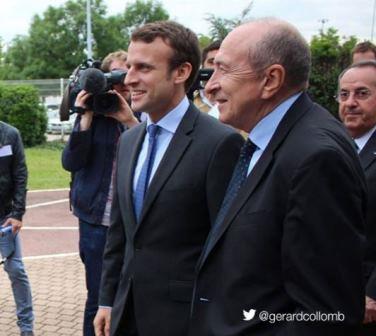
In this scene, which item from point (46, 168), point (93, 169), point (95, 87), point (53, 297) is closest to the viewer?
point (95, 87)

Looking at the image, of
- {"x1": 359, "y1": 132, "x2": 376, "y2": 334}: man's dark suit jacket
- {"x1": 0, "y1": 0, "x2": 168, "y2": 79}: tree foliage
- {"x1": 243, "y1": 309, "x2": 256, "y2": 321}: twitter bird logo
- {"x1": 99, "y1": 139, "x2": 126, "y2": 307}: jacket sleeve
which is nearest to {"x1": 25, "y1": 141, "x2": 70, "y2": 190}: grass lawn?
{"x1": 99, "y1": 139, "x2": 126, "y2": 307}: jacket sleeve

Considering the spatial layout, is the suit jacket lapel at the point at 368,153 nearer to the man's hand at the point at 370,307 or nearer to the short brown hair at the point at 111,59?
the man's hand at the point at 370,307

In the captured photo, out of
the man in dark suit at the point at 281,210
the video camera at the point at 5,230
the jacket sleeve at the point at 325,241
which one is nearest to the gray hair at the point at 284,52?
the man in dark suit at the point at 281,210

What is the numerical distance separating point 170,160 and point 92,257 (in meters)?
1.52

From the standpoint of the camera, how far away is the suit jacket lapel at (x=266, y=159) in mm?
1611

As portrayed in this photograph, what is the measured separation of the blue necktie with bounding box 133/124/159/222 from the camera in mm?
2400

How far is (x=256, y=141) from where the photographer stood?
5.73ft

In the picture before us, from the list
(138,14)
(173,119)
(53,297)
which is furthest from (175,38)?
(138,14)

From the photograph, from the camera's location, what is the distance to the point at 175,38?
94.9 inches

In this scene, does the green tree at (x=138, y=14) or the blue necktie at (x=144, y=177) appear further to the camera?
the green tree at (x=138, y=14)

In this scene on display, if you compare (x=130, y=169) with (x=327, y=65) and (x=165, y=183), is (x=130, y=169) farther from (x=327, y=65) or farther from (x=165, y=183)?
(x=327, y=65)

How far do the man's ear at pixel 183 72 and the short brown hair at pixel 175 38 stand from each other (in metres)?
0.02

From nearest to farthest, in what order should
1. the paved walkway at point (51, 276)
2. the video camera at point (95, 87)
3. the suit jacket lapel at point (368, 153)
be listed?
the suit jacket lapel at point (368, 153), the video camera at point (95, 87), the paved walkway at point (51, 276)

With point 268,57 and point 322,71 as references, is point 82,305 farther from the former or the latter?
point 322,71
